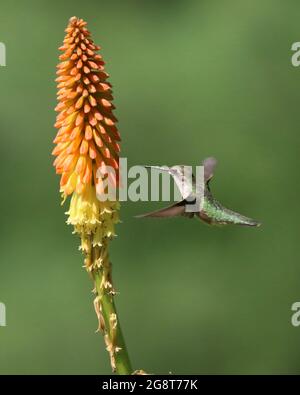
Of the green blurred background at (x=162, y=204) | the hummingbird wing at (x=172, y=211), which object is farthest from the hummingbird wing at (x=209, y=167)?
the green blurred background at (x=162, y=204)

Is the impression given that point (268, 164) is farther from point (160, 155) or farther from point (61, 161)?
point (61, 161)
